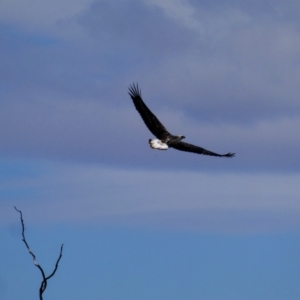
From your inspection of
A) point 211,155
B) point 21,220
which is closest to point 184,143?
point 211,155

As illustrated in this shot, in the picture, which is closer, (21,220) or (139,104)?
(21,220)

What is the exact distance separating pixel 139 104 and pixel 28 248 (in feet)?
51.8

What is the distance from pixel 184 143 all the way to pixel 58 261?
53.8 ft

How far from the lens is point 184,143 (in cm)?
3067

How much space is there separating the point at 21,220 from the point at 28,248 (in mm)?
731

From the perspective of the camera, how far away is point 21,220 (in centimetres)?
1557

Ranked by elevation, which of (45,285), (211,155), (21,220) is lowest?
(45,285)

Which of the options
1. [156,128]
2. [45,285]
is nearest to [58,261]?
[45,285]

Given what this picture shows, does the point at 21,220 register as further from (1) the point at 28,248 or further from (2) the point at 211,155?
(2) the point at 211,155

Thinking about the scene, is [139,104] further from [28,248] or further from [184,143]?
[28,248]

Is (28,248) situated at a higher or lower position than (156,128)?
lower

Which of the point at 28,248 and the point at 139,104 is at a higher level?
the point at 139,104

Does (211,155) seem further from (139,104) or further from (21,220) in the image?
(21,220)

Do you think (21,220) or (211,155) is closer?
(21,220)
